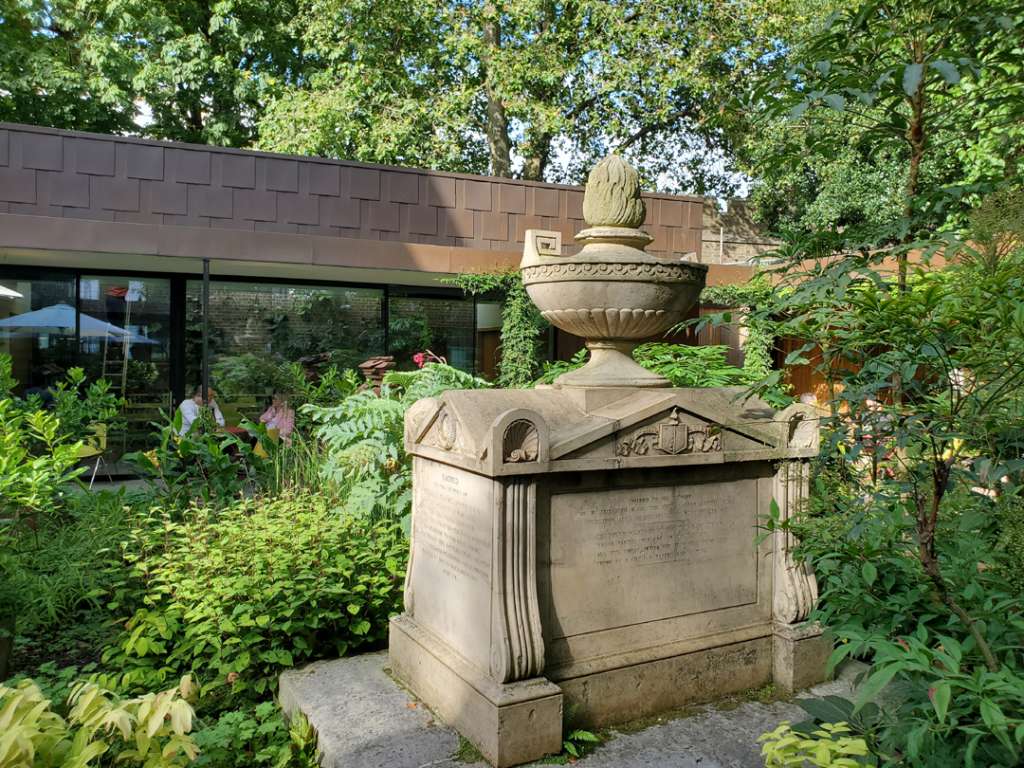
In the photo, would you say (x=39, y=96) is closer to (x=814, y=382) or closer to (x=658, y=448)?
(x=814, y=382)

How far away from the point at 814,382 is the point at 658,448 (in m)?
13.4

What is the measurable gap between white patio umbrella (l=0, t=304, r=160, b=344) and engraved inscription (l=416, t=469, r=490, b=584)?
926 cm

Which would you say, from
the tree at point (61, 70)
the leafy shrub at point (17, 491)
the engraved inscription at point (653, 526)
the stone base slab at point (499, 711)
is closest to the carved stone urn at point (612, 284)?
the engraved inscription at point (653, 526)

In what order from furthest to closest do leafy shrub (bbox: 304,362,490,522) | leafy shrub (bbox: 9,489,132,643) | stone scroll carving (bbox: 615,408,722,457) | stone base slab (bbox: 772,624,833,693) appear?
leafy shrub (bbox: 304,362,490,522)
leafy shrub (bbox: 9,489,132,643)
stone base slab (bbox: 772,624,833,693)
stone scroll carving (bbox: 615,408,722,457)

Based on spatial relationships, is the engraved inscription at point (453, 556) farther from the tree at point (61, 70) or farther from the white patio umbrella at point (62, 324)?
the tree at point (61, 70)

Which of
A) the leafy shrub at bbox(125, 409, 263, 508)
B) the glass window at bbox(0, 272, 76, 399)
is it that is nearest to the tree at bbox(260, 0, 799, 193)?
the glass window at bbox(0, 272, 76, 399)

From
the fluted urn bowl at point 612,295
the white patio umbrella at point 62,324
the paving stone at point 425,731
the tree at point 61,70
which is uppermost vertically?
the tree at point 61,70

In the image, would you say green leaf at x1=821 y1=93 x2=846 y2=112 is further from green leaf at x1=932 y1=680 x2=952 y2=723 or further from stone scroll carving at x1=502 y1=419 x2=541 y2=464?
stone scroll carving at x1=502 y1=419 x2=541 y2=464

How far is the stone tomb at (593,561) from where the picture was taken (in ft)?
12.1

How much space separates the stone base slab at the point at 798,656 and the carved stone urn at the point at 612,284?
60.3 inches

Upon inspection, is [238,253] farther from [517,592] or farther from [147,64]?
[147,64]

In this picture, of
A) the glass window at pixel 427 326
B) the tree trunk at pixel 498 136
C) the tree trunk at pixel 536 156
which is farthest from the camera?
the tree trunk at pixel 498 136

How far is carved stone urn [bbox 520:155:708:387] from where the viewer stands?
13.4 feet

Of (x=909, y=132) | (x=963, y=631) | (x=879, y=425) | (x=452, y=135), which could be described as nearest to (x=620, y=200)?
(x=909, y=132)
